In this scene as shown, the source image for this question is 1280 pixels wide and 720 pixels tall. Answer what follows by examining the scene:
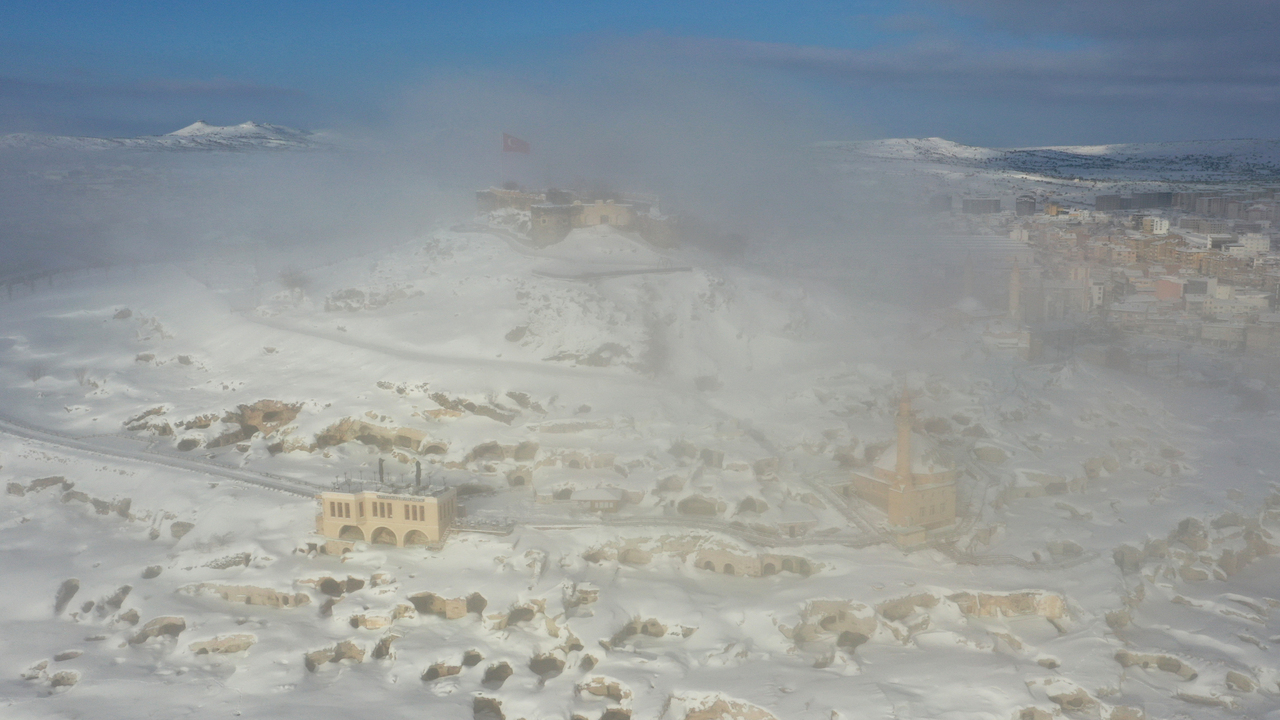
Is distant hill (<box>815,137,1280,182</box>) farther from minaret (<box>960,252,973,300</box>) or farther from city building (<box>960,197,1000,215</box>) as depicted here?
minaret (<box>960,252,973,300</box>)

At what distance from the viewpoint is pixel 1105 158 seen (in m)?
113

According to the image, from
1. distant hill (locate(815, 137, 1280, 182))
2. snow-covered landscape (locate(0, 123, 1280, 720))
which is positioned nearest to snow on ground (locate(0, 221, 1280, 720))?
snow-covered landscape (locate(0, 123, 1280, 720))

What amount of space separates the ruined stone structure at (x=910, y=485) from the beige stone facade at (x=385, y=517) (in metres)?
11.0

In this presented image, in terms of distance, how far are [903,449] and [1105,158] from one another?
103 metres

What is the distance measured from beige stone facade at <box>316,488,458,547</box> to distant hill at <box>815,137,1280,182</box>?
160ft

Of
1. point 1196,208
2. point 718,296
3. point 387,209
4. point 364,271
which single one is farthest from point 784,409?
point 387,209

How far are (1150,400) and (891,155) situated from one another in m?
82.4

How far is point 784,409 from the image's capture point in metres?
31.4

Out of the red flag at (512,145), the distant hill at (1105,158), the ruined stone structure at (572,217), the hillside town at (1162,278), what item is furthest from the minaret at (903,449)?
the distant hill at (1105,158)

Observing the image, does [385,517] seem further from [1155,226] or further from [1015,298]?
[1155,226]

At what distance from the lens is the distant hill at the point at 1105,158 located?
214ft

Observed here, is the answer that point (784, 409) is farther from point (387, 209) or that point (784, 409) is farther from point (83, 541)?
point (387, 209)

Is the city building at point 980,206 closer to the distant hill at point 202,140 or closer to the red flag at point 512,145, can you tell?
the red flag at point 512,145

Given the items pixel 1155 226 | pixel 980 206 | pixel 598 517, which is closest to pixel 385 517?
pixel 598 517
